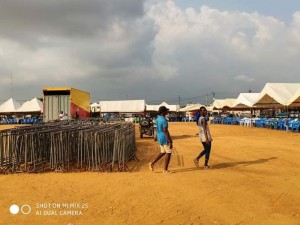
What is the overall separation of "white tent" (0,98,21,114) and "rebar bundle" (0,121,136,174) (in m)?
46.5

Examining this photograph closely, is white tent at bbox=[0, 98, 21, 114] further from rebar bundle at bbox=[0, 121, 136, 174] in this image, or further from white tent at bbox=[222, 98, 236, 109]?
rebar bundle at bbox=[0, 121, 136, 174]

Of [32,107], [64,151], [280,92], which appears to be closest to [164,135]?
[64,151]

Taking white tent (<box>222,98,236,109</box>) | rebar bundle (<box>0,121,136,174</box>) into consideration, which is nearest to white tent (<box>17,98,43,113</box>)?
white tent (<box>222,98,236,109</box>)

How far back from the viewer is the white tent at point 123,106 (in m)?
55.0

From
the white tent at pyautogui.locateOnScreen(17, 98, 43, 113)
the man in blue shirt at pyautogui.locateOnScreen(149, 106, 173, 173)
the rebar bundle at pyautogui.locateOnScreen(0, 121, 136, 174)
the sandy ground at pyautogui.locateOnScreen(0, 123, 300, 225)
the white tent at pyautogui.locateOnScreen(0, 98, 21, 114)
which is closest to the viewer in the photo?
the sandy ground at pyautogui.locateOnScreen(0, 123, 300, 225)

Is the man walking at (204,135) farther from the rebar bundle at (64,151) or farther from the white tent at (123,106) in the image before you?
the white tent at (123,106)

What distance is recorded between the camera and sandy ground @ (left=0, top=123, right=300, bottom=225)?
5371mm

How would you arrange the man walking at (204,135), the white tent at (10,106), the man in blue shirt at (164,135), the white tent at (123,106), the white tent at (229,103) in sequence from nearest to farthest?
1. the man in blue shirt at (164,135)
2. the man walking at (204,135)
3. the white tent at (229,103)
4. the white tent at (10,106)
5. the white tent at (123,106)

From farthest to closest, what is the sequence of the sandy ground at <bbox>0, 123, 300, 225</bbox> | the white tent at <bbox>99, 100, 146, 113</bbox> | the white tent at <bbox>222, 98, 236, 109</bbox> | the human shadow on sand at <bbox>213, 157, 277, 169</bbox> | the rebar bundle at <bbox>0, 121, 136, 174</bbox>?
the white tent at <bbox>99, 100, 146, 113</bbox> → the white tent at <bbox>222, 98, 236, 109</bbox> → the human shadow on sand at <bbox>213, 157, 277, 169</bbox> → the rebar bundle at <bbox>0, 121, 136, 174</bbox> → the sandy ground at <bbox>0, 123, 300, 225</bbox>

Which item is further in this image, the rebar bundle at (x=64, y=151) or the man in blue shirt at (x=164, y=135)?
the rebar bundle at (x=64, y=151)

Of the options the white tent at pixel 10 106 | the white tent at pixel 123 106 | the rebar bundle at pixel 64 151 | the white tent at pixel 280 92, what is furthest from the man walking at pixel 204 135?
the white tent at pixel 10 106

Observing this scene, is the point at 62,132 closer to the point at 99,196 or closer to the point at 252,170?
the point at 99,196

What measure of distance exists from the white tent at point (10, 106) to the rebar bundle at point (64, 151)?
4654 cm

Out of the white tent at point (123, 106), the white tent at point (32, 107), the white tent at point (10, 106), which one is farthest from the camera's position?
the white tent at point (123, 106)
